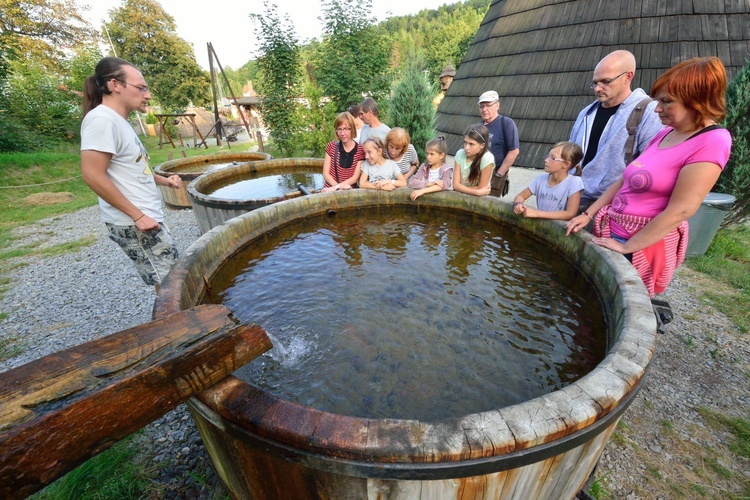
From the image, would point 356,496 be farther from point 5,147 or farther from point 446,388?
point 5,147

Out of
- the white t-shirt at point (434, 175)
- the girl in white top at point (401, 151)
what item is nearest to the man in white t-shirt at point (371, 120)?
the girl in white top at point (401, 151)

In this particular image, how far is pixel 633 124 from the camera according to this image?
10.0 feet

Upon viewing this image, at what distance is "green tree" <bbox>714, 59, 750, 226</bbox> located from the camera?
15.9ft

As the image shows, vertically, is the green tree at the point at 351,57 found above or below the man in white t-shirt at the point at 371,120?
above

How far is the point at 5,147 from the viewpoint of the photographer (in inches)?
544

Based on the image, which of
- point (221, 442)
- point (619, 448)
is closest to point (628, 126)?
point (619, 448)

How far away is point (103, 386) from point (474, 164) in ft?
14.4

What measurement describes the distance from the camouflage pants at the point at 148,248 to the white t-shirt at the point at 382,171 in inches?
113

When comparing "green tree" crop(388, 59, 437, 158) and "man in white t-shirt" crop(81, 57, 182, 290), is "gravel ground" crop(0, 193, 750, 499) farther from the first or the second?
"green tree" crop(388, 59, 437, 158)

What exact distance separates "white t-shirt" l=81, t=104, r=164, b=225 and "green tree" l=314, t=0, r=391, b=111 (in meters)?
10.0

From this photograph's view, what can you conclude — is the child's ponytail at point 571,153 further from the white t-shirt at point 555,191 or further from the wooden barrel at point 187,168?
the wooden barrel at point 187,168

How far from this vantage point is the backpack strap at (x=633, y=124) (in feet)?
9.93

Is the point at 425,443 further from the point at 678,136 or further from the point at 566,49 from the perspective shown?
the point at 566,49

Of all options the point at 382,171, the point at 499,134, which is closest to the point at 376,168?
the point at 382,171
